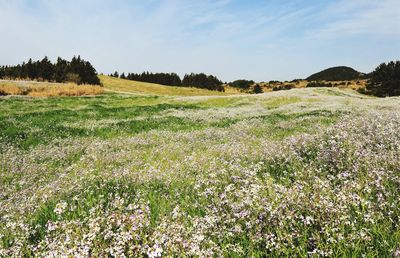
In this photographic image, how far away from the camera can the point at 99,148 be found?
41.0 ft

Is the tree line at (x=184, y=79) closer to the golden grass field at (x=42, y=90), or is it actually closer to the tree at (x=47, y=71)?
the tree at (x=47, y=71)

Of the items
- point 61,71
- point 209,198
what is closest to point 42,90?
point 61,71

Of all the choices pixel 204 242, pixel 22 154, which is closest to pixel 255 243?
pixel 204 242

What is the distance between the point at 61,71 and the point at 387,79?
8169 centimetres

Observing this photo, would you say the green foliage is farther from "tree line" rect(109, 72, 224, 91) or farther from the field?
the field

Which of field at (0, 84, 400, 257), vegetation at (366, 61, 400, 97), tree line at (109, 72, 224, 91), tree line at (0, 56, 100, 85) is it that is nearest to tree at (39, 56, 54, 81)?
tree line at (0, 56, 100, 85)

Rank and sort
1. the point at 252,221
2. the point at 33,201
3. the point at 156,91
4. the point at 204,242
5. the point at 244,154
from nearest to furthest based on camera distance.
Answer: the point at 204,242 → the point at 252,221 → the point at 33,201 → the point at 244,154 → the point at 156,91

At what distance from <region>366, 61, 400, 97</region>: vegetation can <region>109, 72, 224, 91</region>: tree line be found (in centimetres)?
6020

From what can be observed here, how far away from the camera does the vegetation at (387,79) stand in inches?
3182

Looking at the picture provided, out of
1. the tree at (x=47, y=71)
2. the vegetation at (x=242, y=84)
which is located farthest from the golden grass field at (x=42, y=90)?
the vegetation at (x=242, y=84)

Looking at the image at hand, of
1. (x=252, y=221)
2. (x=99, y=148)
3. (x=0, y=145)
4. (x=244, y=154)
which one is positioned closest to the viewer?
(x=252, y=221)

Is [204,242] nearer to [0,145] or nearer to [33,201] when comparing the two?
[33,201]

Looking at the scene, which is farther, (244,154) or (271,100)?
(271,100)

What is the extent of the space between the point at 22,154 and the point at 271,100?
33655 mm
